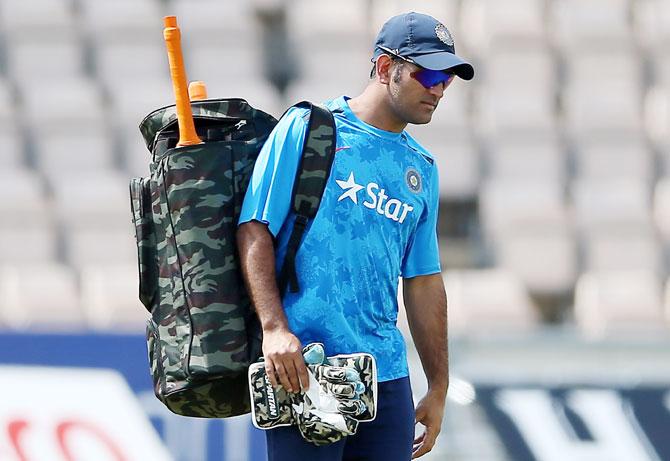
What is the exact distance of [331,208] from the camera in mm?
3004

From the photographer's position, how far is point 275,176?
2949mm

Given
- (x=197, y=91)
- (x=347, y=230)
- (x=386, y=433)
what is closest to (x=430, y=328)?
(x=386, y=433)

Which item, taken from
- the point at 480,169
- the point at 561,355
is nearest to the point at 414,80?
the point at 561,355

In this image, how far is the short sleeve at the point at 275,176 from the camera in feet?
9.65

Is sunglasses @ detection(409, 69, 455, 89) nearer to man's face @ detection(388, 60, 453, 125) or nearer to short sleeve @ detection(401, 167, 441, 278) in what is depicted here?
man's face @ detection(388, 60, 453, 125)

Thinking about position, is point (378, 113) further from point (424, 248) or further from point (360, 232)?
point (424, 248)

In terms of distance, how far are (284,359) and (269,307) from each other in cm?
12

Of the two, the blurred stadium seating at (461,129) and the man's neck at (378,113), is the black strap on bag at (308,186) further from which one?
the blurred stadium seating at (461,129)

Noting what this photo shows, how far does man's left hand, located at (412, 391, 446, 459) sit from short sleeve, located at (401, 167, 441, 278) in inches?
12.3

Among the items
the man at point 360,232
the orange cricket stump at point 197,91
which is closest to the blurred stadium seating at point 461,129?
the orange cricket stump at point 197,91

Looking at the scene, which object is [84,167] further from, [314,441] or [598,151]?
[314,441]

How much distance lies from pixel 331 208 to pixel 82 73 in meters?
6.20

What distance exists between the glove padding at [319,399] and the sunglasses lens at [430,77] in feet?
2.11

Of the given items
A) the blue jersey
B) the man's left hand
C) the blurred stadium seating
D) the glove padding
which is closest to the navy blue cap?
the blue jersey
